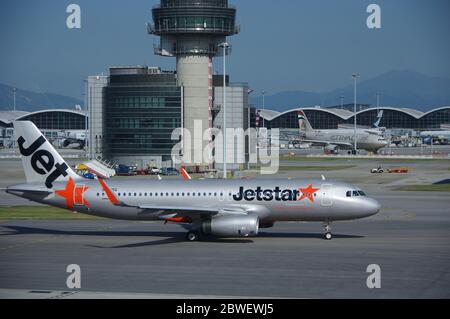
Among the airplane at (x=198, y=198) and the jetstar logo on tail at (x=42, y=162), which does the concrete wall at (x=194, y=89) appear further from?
the airplane at (x=198, y=198)

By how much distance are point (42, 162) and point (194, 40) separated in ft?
264

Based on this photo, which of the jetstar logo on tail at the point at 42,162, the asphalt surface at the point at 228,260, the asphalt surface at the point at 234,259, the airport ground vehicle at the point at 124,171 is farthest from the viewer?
the airport ground vehicle at the point at 124,171

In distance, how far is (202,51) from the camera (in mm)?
127938

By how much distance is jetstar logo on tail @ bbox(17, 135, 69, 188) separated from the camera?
5034 centimetres

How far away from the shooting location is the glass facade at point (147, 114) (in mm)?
128625

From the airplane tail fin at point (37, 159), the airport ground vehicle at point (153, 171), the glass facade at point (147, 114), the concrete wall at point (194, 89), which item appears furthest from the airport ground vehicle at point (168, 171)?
the airplane tail fin at point (37, 159)

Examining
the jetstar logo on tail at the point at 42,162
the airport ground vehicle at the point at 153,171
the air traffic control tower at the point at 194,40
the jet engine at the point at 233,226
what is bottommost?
the jet engine at the point at 233,226

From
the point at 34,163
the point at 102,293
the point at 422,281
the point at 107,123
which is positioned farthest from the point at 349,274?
the point at 107,123

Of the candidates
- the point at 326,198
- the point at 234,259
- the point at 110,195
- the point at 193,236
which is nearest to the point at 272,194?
the point at 326,198

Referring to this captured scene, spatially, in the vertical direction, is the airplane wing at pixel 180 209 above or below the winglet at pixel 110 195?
below

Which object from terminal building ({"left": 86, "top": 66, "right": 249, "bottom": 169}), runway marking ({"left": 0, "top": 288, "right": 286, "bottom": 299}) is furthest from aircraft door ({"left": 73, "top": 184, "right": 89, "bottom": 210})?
terminal building ({"left": 86, "top": 66, "right": 249, "bottom": 169})

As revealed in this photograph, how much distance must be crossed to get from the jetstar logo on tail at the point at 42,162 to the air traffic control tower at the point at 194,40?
77.9 metres

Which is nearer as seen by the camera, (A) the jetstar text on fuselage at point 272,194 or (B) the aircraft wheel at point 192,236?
(A) the jetstar text on fuselage at point 272,194
